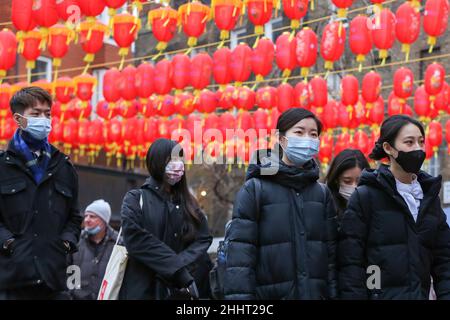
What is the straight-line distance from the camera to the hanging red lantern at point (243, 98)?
1633 centimetres

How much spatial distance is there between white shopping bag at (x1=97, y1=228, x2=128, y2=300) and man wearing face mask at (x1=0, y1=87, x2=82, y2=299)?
42cm

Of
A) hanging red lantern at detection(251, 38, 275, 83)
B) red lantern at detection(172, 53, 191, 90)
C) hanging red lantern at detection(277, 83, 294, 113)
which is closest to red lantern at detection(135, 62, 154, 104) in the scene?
red lantern at detection(172, 53, 191, 90)

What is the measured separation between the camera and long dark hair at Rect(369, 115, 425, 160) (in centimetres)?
541

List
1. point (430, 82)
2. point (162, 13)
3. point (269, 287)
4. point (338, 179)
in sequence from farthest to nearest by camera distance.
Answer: point (430, 82), point (162, 13), point (338, 179), point (269, 287)

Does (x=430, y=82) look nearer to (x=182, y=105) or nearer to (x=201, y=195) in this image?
(x=182, y=105)

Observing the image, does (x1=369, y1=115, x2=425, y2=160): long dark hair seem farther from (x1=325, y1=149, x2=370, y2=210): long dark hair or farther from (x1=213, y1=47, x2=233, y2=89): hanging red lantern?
(x1=213, y1=47, x2=233, y2=89): hanging red lantern

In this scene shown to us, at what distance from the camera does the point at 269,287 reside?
503 centimetres

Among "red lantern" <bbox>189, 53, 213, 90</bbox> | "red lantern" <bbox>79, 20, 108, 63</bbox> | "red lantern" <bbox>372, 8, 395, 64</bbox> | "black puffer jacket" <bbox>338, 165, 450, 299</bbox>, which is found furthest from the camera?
"red lantern" <bbox>189, 53, 213, 90</bbox>

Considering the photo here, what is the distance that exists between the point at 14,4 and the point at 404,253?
7.52 metres

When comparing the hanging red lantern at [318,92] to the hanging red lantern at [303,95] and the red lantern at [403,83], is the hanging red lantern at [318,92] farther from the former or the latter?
the red lantern at [403,83]

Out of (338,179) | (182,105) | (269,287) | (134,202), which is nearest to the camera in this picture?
(269,287)

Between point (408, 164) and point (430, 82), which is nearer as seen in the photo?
point (408, 164)

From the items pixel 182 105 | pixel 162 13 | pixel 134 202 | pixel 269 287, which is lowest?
pixel 269 287

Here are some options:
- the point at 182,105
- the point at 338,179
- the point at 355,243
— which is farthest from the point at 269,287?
the point at 182,105
